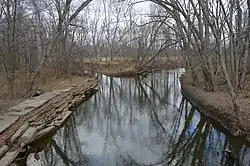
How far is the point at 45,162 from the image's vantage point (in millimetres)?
8656

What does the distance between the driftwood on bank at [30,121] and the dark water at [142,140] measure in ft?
1.86

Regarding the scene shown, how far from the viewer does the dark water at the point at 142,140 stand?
29.3 ft

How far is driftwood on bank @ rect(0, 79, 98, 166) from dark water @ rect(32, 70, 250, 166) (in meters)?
0.57

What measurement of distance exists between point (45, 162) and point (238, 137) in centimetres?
646

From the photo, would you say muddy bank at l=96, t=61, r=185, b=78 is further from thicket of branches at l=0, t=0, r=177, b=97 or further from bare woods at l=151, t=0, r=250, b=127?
bare woods at l=151, t=0, r=250, b=127

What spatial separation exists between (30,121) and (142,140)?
4192 mm

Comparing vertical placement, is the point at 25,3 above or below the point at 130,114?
above

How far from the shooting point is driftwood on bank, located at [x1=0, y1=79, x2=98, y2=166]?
785 cm

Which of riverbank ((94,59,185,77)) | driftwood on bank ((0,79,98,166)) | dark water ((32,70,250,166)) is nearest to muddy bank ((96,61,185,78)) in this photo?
riverbank ((94,59,185,77))

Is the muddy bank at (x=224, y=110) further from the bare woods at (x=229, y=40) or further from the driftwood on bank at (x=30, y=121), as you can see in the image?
the driftwood on bank at (x=30, y=121)

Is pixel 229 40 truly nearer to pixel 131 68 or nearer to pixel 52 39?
pixel 52 39

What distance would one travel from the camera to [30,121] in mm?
10328

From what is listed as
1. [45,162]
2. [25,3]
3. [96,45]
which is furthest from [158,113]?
[96,45]

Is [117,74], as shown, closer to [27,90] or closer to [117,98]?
[117,98]
